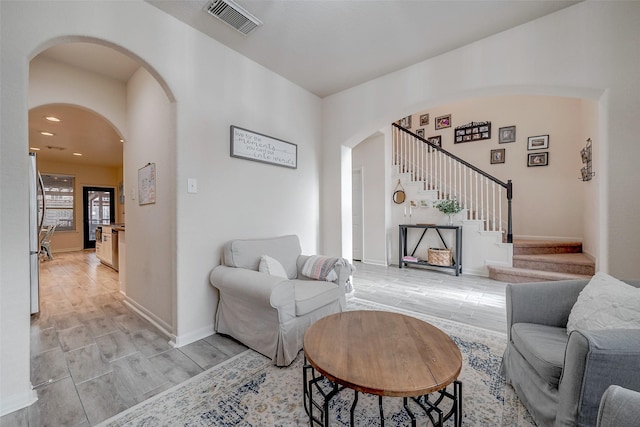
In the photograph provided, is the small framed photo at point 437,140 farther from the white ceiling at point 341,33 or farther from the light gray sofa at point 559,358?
the light gray sofa at point 559,358

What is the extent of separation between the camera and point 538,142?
4.75m

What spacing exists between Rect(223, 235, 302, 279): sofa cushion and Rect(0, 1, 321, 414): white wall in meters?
0.23

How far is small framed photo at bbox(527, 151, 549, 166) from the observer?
467 cm

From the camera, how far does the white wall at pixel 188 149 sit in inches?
57.1

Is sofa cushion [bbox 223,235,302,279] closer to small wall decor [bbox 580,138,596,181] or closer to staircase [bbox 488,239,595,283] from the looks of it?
staircase [bbox 488,239,595,283]

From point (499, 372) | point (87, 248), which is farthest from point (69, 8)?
point (87, 248)

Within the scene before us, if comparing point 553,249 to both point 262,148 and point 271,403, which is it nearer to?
point 262,148

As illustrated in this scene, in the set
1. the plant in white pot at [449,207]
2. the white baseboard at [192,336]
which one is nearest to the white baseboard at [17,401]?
the white baseboard at [192,336]

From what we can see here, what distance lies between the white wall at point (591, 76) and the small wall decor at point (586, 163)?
2.20 meters

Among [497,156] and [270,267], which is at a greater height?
[497,156]

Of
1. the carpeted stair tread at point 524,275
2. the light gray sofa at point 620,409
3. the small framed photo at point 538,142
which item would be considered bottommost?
the carpeted stair tread at point 524,275

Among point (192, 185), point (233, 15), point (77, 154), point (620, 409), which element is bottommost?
point (620, 409)

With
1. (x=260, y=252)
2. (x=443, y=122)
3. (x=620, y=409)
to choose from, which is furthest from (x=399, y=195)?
(x=620, y=409)

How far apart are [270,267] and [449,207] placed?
3551 mm
